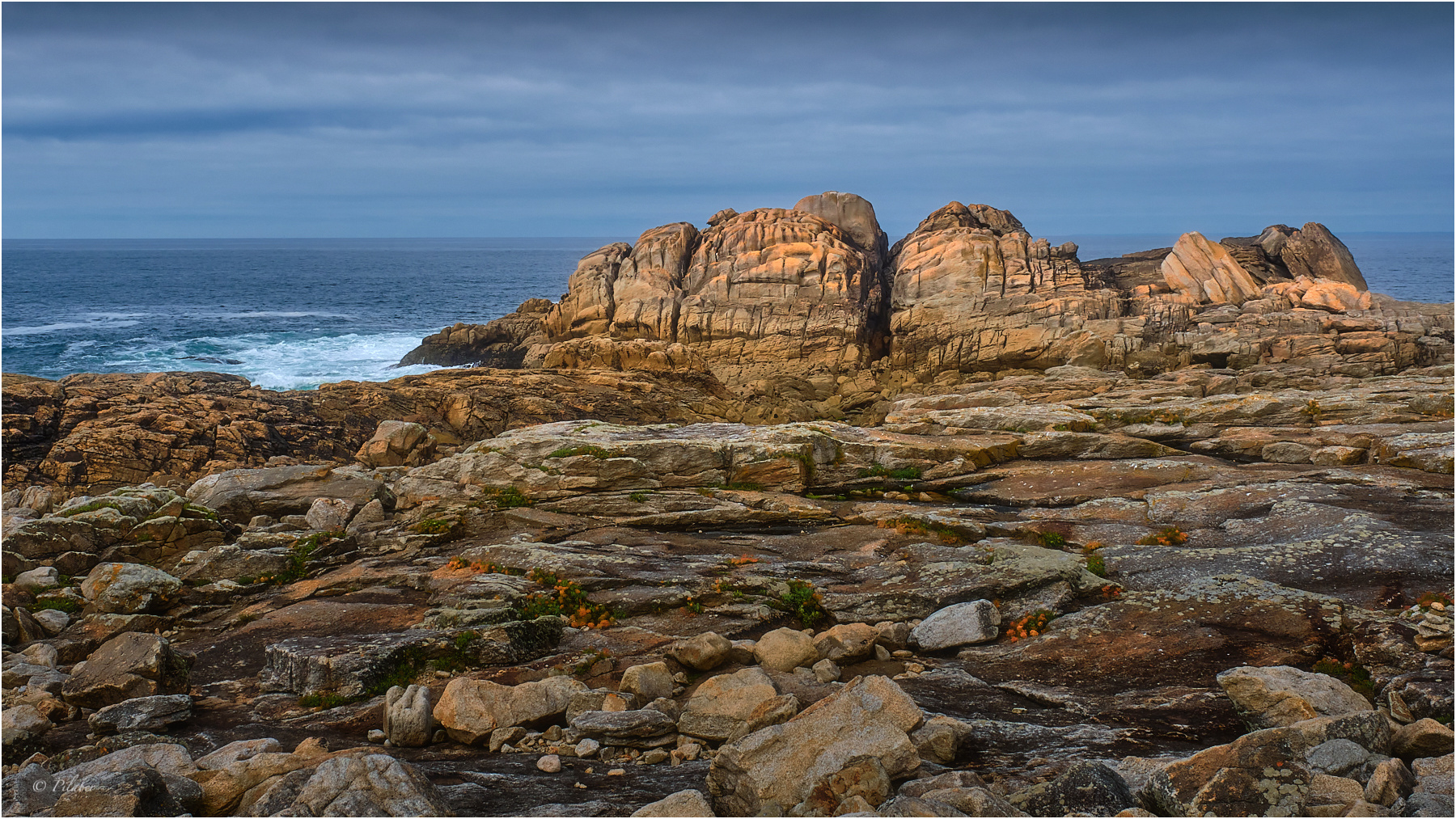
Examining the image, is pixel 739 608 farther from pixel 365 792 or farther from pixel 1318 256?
pixel 1318 256

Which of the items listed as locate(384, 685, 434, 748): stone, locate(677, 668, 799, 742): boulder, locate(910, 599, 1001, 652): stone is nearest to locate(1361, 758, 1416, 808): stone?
locate(677, 668, 799, 742): boulder

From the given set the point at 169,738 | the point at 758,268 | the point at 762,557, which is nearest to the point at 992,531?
the point at 762,557

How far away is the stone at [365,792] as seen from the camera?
751 centimetres

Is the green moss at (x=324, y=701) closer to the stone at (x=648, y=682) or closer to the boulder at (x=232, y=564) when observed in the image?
the stone at (x=648, y=682)

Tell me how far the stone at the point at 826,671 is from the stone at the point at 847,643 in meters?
0.43

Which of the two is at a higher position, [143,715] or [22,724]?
[143,715]

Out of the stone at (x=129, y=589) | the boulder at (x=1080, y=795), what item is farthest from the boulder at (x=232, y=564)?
the boulder at (x=1080, y=795)

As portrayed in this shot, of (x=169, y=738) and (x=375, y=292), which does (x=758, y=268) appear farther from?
(x=375, y=292)

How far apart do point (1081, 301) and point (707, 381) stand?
2538cm

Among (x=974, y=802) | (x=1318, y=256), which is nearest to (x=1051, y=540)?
Answer: (x=974, y=802)

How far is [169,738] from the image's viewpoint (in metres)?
10.8

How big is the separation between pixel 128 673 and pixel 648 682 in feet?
26.4

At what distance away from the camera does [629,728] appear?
1020cm

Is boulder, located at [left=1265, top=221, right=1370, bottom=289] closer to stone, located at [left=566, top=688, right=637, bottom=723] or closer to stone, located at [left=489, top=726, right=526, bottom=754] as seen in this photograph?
stone, located at [left=566, top=688, right=637, bottom=723]
